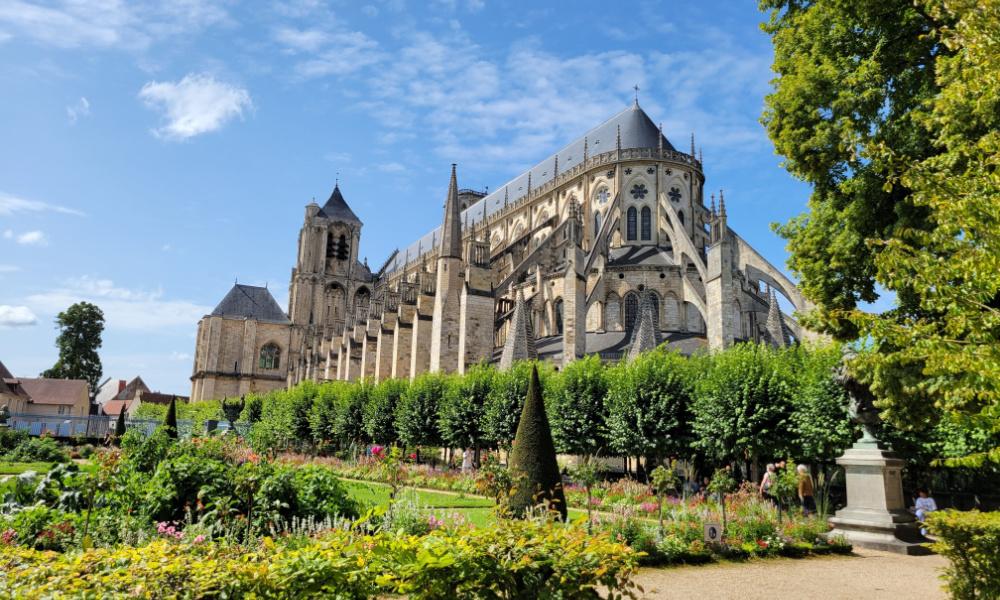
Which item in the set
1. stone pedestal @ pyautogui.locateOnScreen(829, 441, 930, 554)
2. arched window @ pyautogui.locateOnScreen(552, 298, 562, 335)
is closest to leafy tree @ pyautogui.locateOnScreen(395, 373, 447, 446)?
arched window @ pyautogui.locateOnScreen(552, 298, 562, 335)

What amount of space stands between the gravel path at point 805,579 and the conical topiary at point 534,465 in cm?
186

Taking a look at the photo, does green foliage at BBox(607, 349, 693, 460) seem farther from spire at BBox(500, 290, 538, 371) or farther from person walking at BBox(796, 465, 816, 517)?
spire at BBox(500, 290, 538, 371)

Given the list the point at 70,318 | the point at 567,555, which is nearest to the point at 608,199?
the point at 567,555

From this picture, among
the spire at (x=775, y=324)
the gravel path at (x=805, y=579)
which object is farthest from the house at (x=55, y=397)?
the gravel path at (x=805, y=579)

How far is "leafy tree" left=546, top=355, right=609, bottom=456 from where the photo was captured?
19.8 meters

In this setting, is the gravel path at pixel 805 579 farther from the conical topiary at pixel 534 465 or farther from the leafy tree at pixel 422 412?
the leafy tree at pixel 422 412

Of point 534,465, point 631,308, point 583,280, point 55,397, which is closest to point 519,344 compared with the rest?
point 583,280

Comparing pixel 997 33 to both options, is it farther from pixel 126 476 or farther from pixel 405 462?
pixel 405 462

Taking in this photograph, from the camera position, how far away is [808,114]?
10.8 meters

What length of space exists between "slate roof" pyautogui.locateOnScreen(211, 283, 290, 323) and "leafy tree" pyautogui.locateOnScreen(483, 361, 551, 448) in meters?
45.4

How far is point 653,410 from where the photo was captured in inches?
707

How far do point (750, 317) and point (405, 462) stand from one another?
16723mm

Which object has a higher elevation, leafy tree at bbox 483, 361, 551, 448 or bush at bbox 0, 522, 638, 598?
leafy tree at bbox 483, 361, 551, 448

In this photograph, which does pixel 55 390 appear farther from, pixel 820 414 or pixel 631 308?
pixel 820 414
